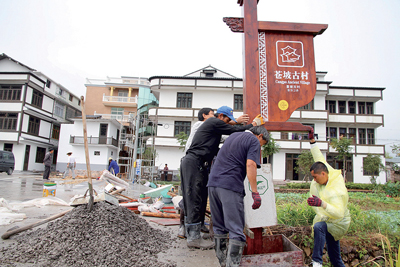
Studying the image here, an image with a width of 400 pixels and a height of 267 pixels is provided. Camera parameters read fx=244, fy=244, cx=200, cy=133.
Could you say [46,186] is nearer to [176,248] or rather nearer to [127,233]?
[127,233]

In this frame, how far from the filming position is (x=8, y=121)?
976 inches

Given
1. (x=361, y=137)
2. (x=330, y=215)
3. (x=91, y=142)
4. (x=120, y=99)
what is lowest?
(x=330, y=215)

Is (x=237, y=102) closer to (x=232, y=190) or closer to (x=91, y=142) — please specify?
(x=91, y=142)

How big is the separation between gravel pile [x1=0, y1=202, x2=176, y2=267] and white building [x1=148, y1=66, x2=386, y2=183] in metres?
20.1

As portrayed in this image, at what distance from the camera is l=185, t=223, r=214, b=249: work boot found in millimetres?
2822

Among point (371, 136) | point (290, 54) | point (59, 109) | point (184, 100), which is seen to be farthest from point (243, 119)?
point (59, 109)

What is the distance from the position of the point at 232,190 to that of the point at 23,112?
95.3 feet

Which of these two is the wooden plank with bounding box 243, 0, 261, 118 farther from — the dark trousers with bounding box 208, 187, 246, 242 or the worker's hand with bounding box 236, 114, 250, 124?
the dark trousers with bounding box 208, 187, 246, 242

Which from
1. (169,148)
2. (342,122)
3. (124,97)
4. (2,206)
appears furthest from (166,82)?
(2,206)

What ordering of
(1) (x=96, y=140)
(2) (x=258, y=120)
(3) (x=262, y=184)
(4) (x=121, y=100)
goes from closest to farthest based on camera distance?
(3) (x=262, y=184), (2) (x=258, y=120), (1) (x=96, y=140), (4) (x=121, y=100)

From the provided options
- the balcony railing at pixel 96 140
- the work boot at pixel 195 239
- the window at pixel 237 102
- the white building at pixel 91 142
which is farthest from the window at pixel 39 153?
the work boot at pixel 195 239

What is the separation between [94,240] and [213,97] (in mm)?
22580

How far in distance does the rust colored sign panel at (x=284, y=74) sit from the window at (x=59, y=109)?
33233 mm

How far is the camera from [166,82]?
24.1 m
